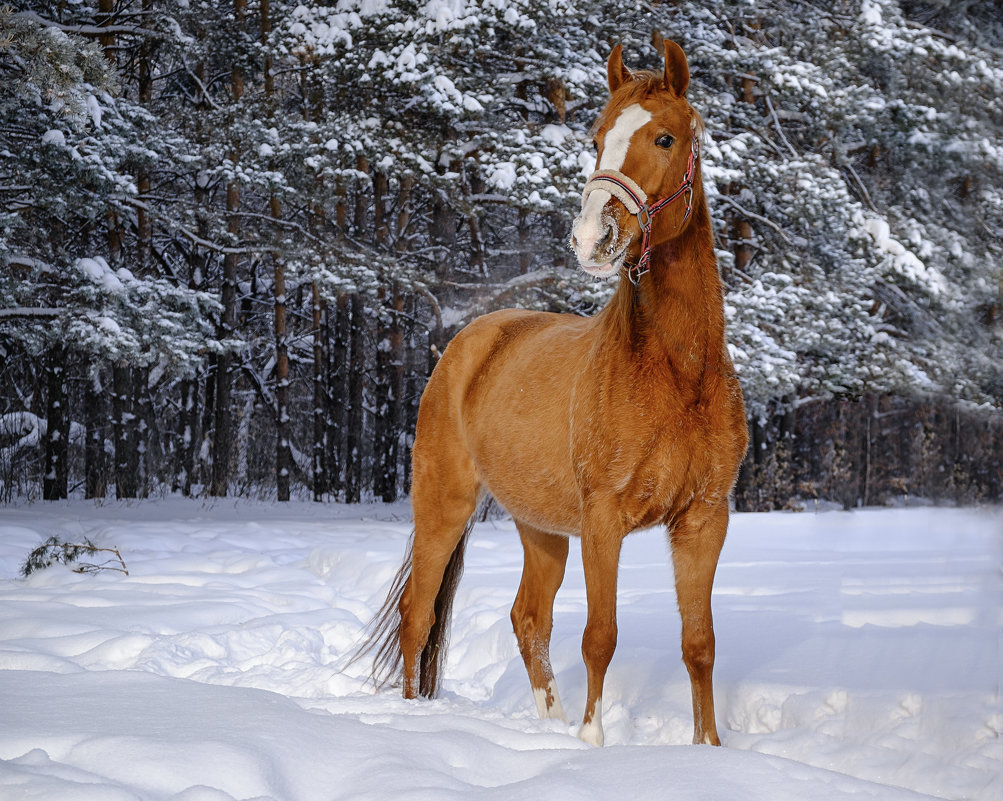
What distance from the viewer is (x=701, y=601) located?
2.84 meters

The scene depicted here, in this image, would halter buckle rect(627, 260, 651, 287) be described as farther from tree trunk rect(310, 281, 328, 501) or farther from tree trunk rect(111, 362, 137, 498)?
tree trunk rect(310, 281, 328, 501)

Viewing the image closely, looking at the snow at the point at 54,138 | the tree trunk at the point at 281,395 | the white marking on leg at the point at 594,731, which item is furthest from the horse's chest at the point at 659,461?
the tree trunk at the point at 281,395

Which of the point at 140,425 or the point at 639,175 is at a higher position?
the point at 639,175

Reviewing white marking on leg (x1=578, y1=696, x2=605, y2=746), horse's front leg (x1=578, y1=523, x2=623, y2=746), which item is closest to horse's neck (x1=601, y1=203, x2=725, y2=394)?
horse's front leg (x1=578, y1=523, x2=623, y2=746)

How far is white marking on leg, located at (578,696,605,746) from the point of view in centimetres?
277

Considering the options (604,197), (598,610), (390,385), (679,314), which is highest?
(390,385)

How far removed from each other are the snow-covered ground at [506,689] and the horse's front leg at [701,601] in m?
0.25

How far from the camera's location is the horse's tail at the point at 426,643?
12.8 feet

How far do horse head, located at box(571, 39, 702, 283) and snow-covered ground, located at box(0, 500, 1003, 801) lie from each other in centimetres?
115

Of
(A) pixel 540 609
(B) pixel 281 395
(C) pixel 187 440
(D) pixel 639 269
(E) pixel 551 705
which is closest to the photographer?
(D) pixel 639 269

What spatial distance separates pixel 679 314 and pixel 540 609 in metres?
1.55

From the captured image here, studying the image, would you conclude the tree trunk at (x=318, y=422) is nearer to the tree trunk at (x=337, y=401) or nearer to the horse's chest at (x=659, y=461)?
the tree trunk at (x=337, y=401)

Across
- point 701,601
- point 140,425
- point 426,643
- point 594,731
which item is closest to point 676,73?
point 701,601

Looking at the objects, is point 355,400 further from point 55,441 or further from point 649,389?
point 649,389
